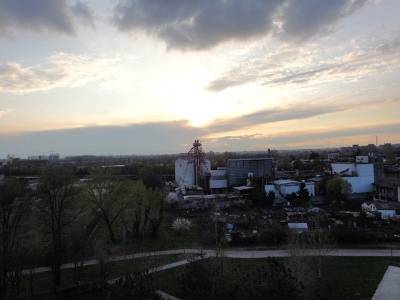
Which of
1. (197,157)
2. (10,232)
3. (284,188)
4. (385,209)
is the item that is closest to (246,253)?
(10,232)

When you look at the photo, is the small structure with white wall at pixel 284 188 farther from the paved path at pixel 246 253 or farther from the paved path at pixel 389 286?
the paved path at pixel 389 286

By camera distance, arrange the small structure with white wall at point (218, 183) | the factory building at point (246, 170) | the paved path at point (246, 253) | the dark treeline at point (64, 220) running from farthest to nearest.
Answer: the factory building at point (246, 170) → the small structure with white wall at point (218, 183) → the paved path at point (246, 253) → the dark treeline at point (64, 220)

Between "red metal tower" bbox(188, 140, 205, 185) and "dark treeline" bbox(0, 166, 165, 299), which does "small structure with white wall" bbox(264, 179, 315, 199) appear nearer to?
"red metal tower" bbox(188, 140, 205, 185)

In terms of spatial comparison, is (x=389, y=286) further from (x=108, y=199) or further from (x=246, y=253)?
(x=108, y=199)

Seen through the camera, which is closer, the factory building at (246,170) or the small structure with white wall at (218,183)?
the small structure with white wall at (218,183)

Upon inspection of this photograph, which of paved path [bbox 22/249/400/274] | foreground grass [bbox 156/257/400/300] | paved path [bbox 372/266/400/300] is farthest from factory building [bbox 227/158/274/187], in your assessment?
paved path [bbox 372/266/400/300]

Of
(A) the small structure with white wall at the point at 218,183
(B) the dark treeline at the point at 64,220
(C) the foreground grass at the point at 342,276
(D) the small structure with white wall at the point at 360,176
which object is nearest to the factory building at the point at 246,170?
(A) the small structure with white wall at the point at 218,183

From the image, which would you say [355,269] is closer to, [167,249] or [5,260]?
[167,249]
